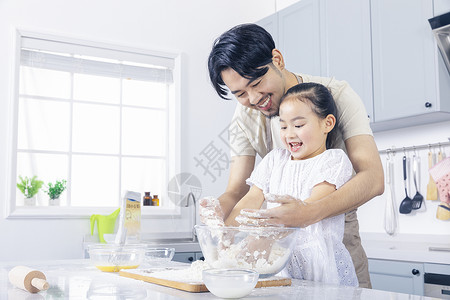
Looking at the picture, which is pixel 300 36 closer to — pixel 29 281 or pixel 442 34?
pixel 442 34

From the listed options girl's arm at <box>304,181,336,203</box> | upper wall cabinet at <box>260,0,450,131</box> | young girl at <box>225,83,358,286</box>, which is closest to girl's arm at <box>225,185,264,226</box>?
young girl at <box>225,83,358,286</box>

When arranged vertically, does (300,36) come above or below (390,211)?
above

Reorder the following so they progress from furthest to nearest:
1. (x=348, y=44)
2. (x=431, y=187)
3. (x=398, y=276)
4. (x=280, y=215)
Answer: (x=348, y=44)
(x=431, y=187)
(x=398, y=276)
(x=280, y=215)

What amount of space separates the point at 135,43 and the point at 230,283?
10.5 feet

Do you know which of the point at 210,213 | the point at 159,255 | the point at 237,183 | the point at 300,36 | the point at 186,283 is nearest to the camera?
the point at 186,283

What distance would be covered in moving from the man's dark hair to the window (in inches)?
86.2

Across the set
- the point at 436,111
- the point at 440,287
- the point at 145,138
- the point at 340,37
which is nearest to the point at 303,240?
the point at 440,287

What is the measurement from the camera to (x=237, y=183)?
1.95 meters

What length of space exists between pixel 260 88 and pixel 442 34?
147 centimetres

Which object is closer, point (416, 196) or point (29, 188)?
point (416, 196)

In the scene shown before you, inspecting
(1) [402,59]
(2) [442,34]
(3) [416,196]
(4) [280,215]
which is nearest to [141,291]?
(4) [280,215]

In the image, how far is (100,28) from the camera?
378cm

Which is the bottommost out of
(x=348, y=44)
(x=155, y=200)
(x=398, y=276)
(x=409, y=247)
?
(x=398, y=276)

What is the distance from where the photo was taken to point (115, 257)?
146 cm
